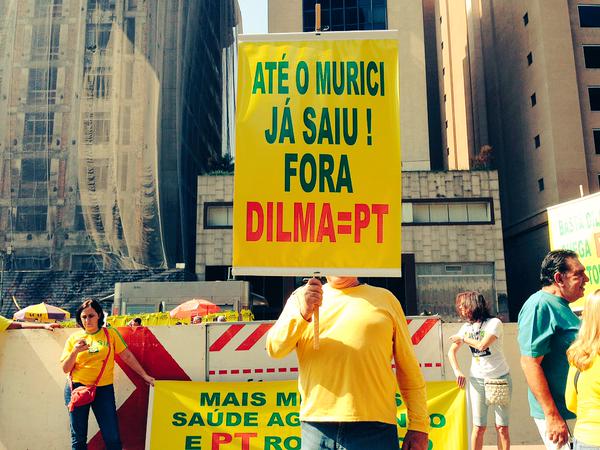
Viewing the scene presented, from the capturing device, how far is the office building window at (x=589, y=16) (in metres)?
38.7

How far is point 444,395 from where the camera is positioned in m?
5.80

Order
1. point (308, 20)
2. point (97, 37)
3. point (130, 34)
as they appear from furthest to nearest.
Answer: point (308, 20) → point (130, 34) → point (97, 37)

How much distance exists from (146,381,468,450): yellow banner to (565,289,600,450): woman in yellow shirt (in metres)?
2.75

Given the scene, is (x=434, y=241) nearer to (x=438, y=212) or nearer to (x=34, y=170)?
(x=438, y=212)

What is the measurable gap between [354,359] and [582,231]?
20.4 ft

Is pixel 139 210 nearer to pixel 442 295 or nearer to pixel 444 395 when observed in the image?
pixel 442 295

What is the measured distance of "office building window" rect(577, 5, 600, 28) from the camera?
38.7 m

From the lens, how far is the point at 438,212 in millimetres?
36000

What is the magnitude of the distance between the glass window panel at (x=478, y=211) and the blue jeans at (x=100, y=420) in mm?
32968

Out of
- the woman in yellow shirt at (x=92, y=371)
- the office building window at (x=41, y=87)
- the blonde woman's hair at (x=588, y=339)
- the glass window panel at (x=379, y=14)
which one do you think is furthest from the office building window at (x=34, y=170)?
the blonde woman's hair at (x=588, y=339)

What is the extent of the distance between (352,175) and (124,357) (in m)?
3.41

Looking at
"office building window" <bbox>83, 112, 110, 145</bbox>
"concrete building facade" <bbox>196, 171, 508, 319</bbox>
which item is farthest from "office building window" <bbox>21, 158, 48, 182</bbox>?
"concrete building facade" <bbox>196, 171, 508, 319</bbox>

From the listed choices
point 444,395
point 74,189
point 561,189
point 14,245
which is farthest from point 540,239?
point 444,395

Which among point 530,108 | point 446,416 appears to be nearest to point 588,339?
point 446,416
